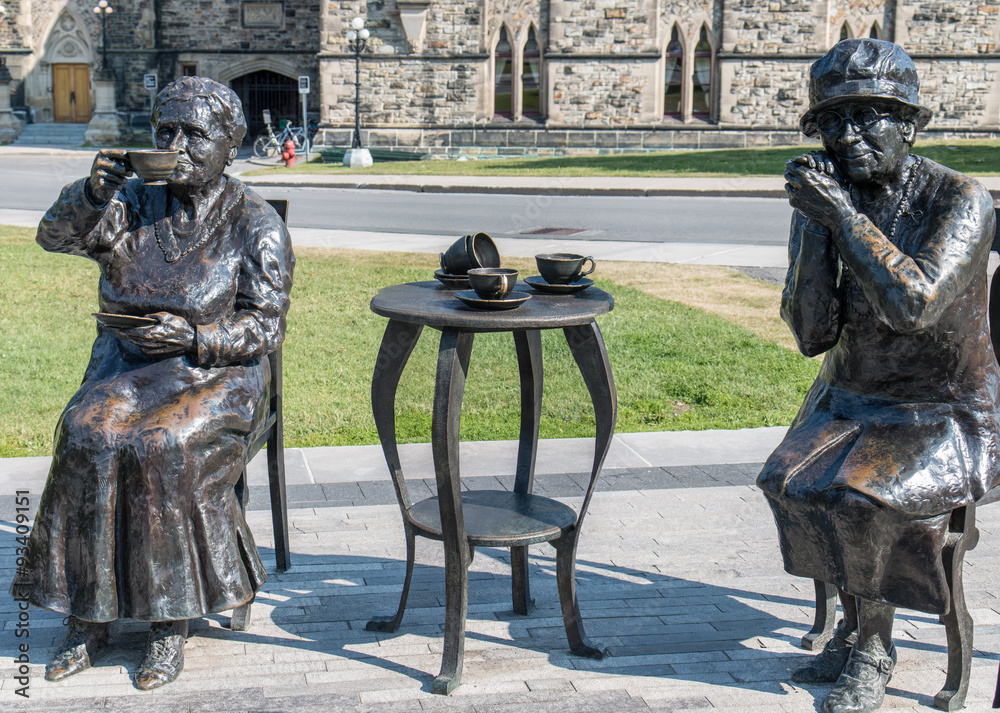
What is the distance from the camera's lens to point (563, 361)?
26.4ft

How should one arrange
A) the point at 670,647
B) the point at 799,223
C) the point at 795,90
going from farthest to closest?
the point at 795,90, the point at 670,647, the point at 799,223

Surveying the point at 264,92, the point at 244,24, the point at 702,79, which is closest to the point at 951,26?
the point at 702,79

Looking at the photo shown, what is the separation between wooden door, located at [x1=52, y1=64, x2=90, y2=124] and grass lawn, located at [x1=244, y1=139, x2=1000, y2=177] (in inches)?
615

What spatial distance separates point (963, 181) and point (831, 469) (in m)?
0.93

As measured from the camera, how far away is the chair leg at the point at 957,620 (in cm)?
331

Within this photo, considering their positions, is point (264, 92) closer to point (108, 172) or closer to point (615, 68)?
point (615, 68)

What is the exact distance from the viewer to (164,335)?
3559 millimetres

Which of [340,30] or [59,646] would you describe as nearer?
[59,646]

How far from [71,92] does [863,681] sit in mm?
40931

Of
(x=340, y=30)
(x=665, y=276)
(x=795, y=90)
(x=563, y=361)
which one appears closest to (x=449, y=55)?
(x=340, y=30)

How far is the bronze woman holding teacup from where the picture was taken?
3.52m

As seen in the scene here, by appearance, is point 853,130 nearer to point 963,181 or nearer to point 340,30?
point 963,181

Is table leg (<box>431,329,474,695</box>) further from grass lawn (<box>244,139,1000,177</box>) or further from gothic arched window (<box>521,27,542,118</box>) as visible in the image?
gothic arched window (<box>521,27,542,118</box>)

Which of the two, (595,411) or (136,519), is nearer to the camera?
(136,519)
